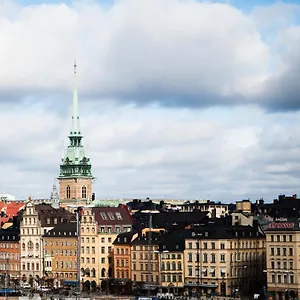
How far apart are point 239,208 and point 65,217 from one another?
27209mm

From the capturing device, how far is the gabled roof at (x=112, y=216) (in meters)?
146

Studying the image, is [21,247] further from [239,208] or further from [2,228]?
[239,208]

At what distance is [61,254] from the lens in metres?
147

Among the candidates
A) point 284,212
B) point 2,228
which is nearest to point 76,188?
point 2,228

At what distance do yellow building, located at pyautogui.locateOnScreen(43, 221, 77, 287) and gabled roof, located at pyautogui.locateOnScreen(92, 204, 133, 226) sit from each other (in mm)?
3115

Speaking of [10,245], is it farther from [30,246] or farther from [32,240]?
[32,240]

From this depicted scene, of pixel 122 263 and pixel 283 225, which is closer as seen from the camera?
pixel 283 225

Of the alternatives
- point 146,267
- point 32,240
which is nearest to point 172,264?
point 146,267

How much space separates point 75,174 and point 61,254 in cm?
4505

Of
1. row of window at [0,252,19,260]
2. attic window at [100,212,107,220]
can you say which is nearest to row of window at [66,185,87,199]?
row of window at [0,252,19,260]

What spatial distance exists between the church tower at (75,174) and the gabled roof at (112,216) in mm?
39118

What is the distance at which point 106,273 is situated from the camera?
14262cm

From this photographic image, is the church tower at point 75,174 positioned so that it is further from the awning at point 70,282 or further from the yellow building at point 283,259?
the yellow building at point 283,259

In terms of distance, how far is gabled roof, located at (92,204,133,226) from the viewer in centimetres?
14600
